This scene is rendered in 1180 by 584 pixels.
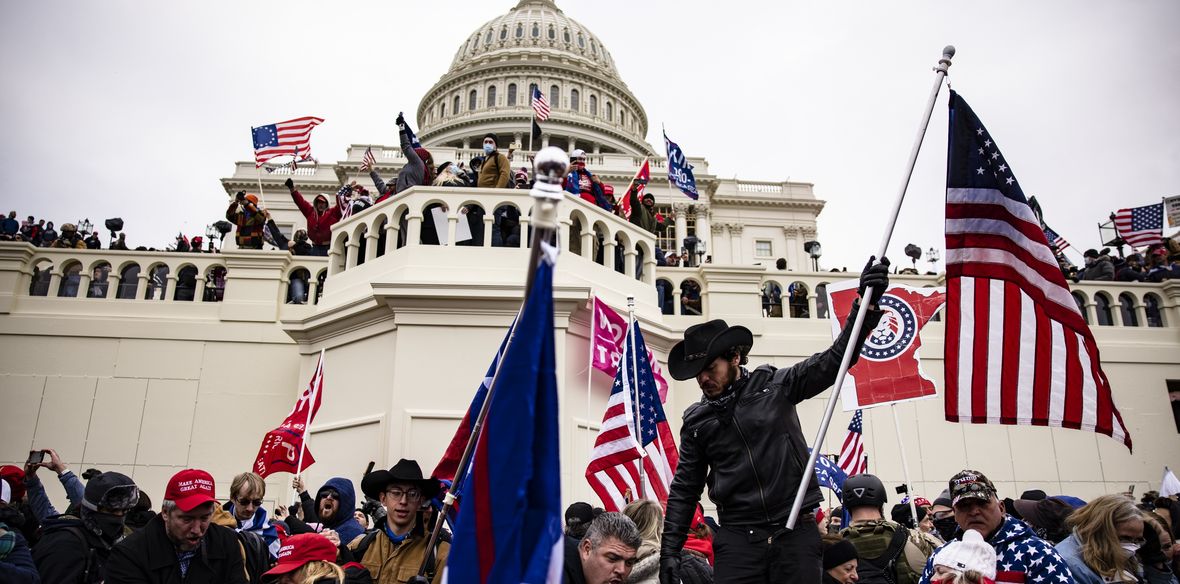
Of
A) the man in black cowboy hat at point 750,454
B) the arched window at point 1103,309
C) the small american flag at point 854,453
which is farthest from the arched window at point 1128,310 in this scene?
the man in black cowboy hat at point 750,454

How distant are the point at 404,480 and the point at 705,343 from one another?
1.96 metres

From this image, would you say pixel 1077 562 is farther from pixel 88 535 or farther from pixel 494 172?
pixel 494 172

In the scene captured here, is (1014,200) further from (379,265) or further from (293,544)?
(379,265)

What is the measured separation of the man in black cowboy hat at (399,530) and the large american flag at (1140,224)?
2168 cm

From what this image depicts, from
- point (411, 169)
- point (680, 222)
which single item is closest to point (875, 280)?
point (411, 169)

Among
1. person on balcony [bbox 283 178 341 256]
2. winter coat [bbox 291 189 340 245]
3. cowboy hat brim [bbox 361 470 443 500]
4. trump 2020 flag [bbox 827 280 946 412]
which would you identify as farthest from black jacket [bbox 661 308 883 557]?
winter coat [bbox 291 189 340 245]

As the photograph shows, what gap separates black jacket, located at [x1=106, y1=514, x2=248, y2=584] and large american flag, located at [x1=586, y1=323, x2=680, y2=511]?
12.4ft

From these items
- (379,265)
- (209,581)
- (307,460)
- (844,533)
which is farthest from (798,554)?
(379,265)

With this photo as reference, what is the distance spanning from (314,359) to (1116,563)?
32.4ft

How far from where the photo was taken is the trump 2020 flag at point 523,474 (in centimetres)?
249

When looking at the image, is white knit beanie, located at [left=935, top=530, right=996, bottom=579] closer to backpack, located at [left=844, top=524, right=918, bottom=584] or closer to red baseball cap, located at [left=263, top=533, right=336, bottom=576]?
Answer: backpack, located at [left=844, top=524, right=918, bottom=584]

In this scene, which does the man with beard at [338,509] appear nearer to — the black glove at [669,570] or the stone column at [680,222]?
the black glove at [669,570]

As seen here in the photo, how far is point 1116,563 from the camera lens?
4191mm

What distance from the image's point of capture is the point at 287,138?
1734 cm
